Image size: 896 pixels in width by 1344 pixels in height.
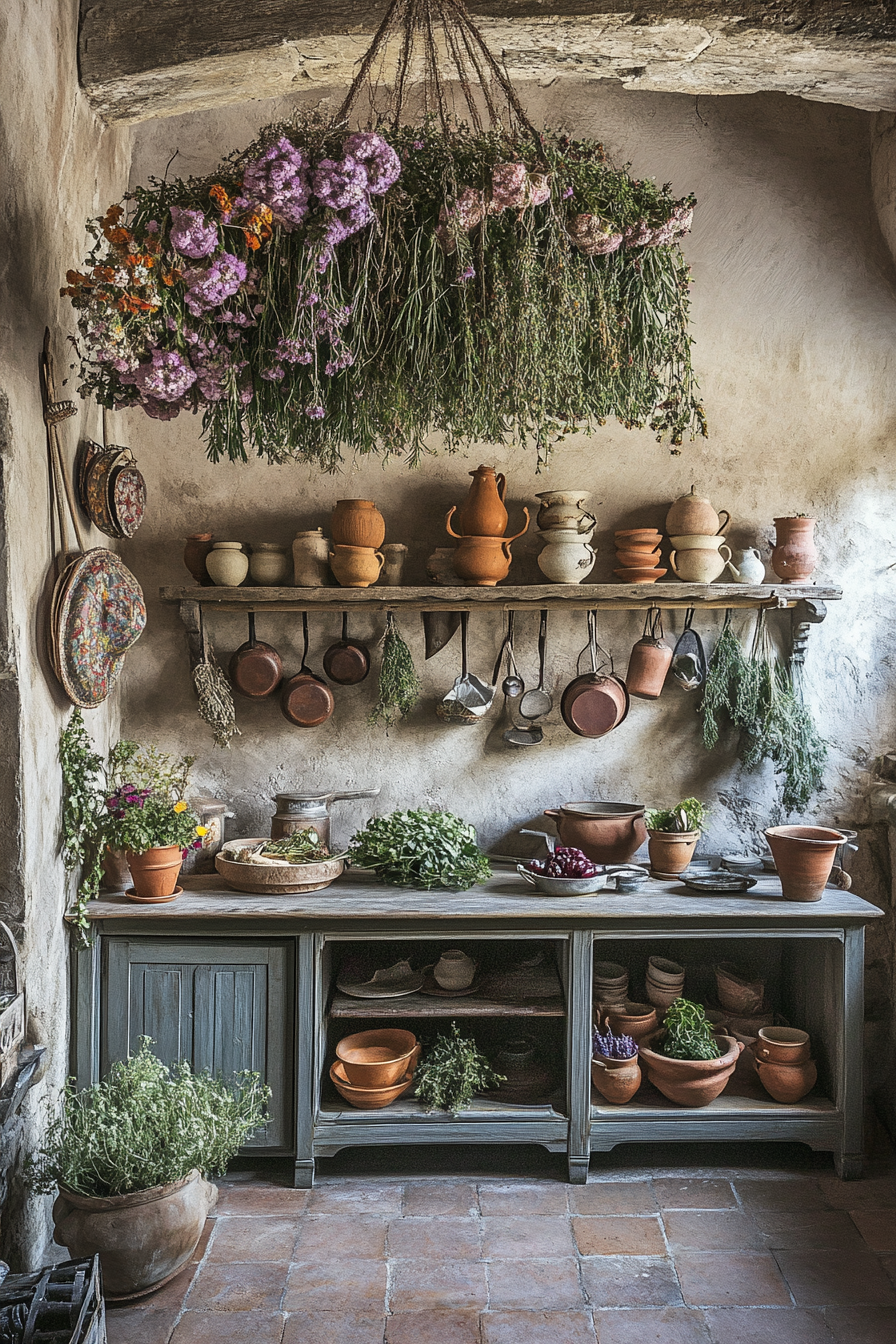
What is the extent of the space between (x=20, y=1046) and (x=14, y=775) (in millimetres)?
717

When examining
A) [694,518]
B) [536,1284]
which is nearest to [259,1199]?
[536,1284]

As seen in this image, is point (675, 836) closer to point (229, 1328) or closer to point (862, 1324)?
point (862, 1324)

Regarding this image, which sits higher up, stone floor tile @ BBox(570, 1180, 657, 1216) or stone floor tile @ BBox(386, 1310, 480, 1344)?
stone floor tile @ BBox(386, 1310, 480, 1344)

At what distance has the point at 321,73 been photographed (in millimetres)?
2963

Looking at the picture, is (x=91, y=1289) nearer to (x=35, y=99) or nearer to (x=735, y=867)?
(x=735, y=867)

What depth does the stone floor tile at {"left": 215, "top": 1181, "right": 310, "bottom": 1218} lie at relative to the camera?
9.39 feet

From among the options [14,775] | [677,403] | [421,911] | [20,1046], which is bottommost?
[20,1046]

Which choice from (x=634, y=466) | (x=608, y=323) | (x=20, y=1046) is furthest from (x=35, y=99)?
(x=20, y=1046)

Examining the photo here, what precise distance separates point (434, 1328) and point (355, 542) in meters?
2.33

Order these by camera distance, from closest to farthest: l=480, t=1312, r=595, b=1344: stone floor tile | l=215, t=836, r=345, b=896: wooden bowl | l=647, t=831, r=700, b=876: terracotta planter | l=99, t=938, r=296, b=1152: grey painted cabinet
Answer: l=480, t=1312, r=595, b=1344: stone floor tile, l=99, t=938, r=296, b=1152: grey painted cabinet, l=215, t=836, r=345, b=896: wooden bowl, l=647, t=831, r=700, b=876: terracotta planter

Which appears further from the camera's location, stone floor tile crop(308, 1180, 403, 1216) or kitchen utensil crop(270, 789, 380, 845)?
kitchen utensil crop(270, 789, 380, 845)

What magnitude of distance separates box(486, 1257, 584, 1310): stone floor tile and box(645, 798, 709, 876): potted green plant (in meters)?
1.28

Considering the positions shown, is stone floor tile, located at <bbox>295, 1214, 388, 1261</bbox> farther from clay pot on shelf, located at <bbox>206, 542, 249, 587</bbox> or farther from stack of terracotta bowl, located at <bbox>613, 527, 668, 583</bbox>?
stack of terracotta bowl, located at <bbox>613, 527, 668, 583</bbox>

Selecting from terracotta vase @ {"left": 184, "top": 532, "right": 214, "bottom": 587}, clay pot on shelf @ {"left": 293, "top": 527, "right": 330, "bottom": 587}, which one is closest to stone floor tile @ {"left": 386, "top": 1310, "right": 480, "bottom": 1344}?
clay pot on shelf @ {"left": 293, "top": 527, "right": 330, "bottom": 587}
